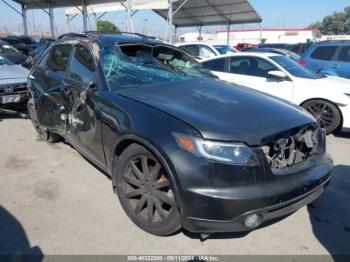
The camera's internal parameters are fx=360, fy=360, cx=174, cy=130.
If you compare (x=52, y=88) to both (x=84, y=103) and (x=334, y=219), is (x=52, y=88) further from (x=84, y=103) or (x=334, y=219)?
(x=334, y=219)

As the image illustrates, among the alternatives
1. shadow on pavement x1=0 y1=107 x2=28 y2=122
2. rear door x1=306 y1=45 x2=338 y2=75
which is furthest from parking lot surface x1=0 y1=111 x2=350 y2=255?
rear door x1=306 y1=45 x2=338 y2=75

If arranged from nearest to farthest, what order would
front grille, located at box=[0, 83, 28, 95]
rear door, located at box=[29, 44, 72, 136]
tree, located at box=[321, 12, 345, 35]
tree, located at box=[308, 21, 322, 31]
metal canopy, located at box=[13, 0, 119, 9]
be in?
rear door, located at box=[29, 44, 72, 136]
front grille, located at box=[0, 83, 28, 95]
metal canopy, located at box=[13, 0, 119, 9]
tree, located at box=[321, 12, 345, 35]
tree, located at box=[308, 21, 322, 31]

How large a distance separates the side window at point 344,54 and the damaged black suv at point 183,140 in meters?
8.11

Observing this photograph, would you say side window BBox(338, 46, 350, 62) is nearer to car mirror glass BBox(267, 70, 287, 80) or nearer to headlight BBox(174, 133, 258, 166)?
car mirror glass BBox(267, 70, 287, 80)

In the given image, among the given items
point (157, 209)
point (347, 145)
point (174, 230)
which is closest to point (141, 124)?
point (157, 209)

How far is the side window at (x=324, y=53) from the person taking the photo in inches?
431

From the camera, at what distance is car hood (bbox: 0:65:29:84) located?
277 inches

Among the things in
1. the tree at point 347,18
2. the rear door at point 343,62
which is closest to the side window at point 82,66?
the rear door at point 343,62

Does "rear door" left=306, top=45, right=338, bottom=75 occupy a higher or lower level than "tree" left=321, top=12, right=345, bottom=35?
lower

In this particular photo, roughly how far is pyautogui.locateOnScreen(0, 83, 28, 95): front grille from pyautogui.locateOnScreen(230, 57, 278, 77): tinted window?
4.27 metres

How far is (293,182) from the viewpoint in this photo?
9.23 ft

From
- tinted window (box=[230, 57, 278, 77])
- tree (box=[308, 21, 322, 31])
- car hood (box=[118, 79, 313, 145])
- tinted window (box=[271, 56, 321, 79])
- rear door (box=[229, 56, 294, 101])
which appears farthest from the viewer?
tree (box=[308, 21, 322, 31])

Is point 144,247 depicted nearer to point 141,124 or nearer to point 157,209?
point 157,209

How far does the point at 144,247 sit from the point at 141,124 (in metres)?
1.02
